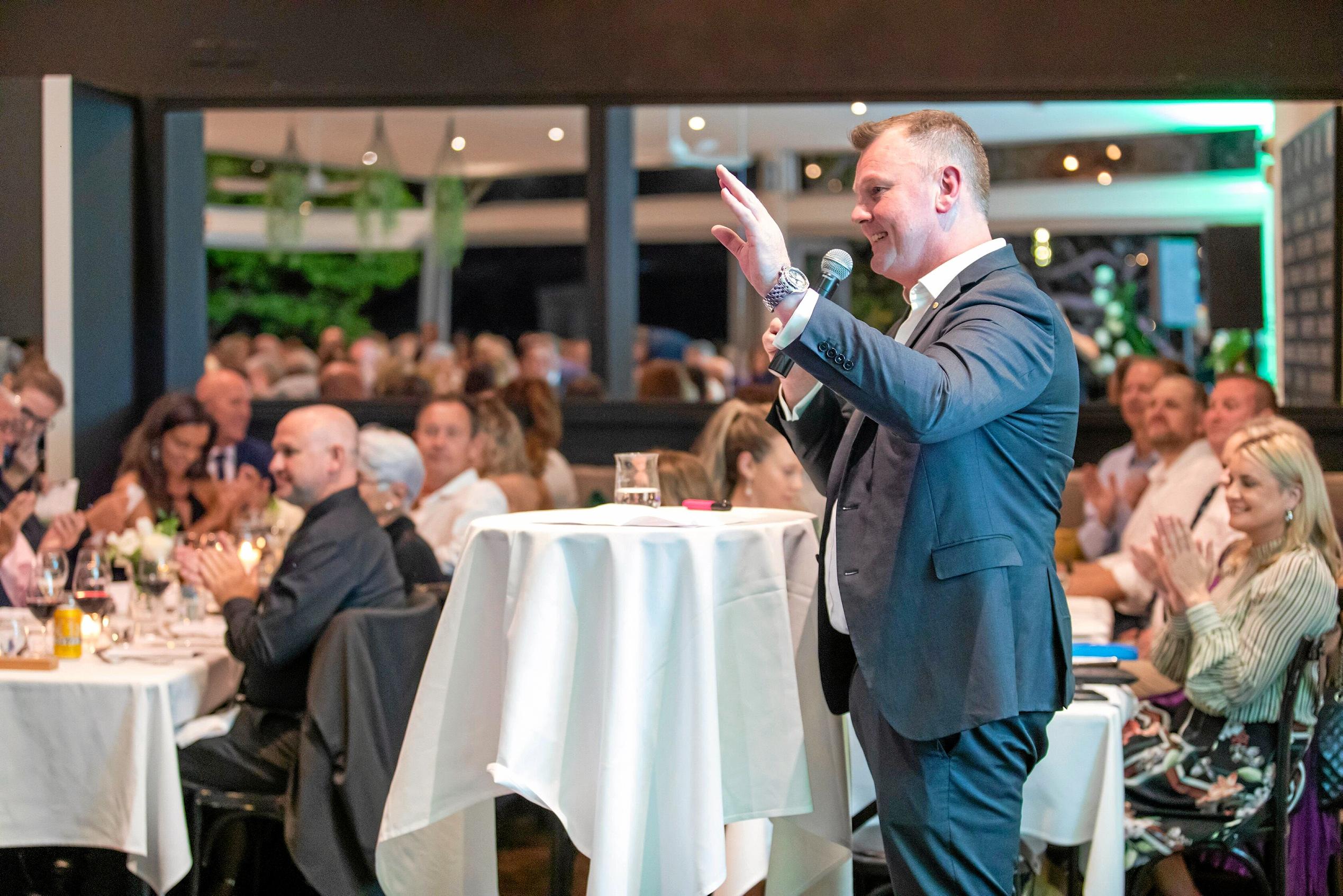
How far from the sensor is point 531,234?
16.2 metres

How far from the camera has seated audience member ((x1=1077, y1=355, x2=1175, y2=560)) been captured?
17.8 feet

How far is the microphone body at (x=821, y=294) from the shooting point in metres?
2.06

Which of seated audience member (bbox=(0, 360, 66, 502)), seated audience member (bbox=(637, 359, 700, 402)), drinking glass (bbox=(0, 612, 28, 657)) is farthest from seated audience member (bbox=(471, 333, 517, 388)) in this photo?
drinking glass (bbox=(0, 612, 28, 657))

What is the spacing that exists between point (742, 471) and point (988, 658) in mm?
1874

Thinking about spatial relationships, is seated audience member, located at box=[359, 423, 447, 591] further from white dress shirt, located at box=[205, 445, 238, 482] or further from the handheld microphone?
the handheld microphone

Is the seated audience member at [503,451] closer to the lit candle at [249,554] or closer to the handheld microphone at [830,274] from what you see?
the lit candle at [249,554]

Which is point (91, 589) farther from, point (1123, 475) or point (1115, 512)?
point (1123, 475)

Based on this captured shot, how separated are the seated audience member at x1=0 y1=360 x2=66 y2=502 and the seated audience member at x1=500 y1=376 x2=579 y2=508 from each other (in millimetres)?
1727

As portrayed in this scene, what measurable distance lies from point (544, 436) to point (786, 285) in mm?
3849

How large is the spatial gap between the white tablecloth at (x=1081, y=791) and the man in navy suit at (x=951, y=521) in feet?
1.86

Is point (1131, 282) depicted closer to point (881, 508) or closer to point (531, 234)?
point (531, 234)

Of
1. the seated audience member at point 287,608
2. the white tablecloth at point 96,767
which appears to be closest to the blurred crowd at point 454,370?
the seated audience member at point 287,608

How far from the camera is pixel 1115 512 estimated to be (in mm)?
5484

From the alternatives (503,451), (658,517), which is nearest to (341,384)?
(503,451)
